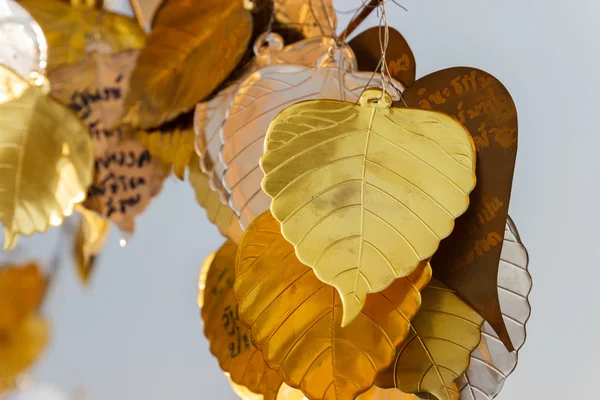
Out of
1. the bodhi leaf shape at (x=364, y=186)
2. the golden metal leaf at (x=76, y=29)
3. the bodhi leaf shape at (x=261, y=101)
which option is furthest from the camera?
the golden metal leaf at (x=76, y=29)

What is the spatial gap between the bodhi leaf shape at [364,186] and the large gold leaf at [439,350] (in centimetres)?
6

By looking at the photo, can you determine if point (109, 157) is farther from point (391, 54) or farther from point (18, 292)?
point (391, 54)

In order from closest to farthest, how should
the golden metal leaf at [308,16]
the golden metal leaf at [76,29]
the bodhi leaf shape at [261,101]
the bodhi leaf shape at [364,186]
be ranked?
the bodhi leaf shape at [364,186] → the bodhi leaf shape at [261,101] → the golden metal leaf at [308,16] → the golden metal leaf at [76,29]

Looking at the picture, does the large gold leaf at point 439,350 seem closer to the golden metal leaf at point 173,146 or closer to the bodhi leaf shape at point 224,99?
the bodhi leaf shape at point 224,99

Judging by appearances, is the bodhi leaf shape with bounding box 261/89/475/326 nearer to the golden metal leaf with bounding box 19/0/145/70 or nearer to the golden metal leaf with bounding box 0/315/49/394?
the golden metal leaf with bounding box 19/0/145/70

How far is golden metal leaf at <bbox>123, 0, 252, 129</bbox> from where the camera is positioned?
2.00 feet

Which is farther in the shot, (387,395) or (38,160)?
(38,160)

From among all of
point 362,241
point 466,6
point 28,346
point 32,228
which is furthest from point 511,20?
point 28,346

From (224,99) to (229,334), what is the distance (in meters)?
0.20

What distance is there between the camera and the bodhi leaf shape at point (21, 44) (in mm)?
666

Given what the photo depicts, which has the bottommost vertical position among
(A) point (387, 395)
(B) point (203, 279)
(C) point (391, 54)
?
(B) point (203, 279)

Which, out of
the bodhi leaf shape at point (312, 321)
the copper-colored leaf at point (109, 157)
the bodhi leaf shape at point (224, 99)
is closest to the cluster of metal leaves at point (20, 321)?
the copper-colored leaf at point (109, 157)

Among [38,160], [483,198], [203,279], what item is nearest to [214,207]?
[203,279]

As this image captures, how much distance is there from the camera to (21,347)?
2.49 feet
